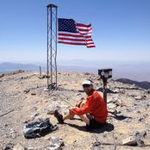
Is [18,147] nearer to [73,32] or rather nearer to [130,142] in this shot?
[130,142]

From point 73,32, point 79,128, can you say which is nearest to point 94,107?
point 79,128

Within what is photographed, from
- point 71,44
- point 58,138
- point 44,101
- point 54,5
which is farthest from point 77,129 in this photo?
point 54,5

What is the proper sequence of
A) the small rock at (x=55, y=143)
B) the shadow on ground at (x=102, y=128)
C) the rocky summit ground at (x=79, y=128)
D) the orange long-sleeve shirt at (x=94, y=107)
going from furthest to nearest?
the shadow on ground at (x=102, y=128)
the orange long-sleeve shirt at (x=94, y=107)
the rocky summit ground at (x=79, y=128)
the small rock at (x=55, y=143)

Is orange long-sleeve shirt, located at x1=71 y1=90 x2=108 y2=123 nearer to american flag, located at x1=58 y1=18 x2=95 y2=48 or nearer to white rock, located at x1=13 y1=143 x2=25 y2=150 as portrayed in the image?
white rock, located at x1=13 y1=143 x2=25 y2=150

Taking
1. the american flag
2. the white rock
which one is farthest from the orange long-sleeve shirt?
the american flag

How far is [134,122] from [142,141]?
2.18m

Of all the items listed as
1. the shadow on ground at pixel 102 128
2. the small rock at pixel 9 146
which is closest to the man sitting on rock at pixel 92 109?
the shadow on ground at pixel 102 128

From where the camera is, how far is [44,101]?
13773 millimetres

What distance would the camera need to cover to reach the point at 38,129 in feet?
27.9

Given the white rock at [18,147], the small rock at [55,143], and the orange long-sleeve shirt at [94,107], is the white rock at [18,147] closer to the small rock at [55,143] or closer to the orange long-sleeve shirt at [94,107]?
the small rock at [55,143]

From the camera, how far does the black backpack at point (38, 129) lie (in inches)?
332

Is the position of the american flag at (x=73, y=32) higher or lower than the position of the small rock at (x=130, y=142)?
higher

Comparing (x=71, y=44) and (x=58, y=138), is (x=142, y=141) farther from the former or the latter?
(x=71, y=44)

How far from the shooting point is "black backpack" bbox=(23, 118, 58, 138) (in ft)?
27.6
